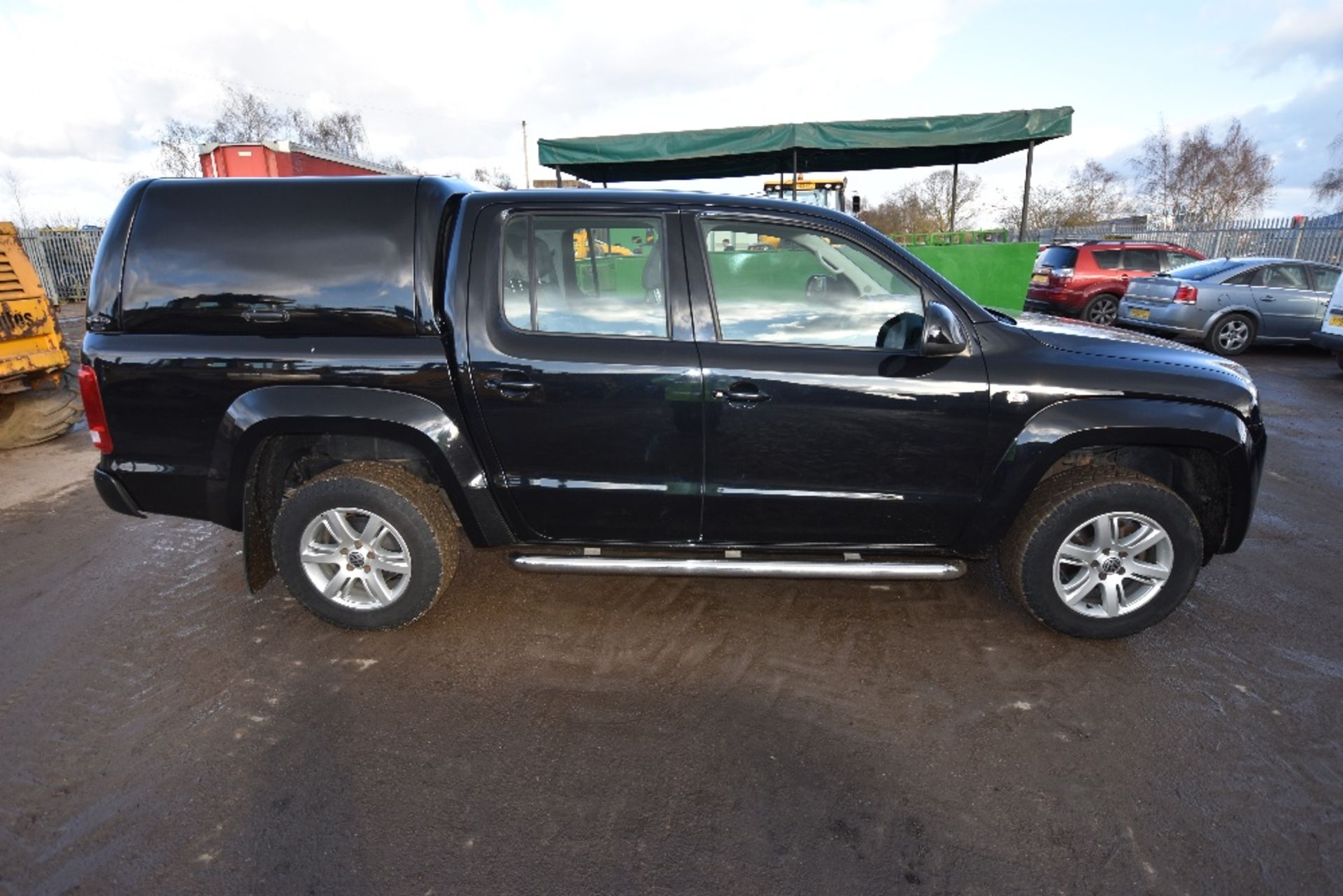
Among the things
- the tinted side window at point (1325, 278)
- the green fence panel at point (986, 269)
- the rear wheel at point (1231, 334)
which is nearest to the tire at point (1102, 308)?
the rear wheel at point (1231, 334)

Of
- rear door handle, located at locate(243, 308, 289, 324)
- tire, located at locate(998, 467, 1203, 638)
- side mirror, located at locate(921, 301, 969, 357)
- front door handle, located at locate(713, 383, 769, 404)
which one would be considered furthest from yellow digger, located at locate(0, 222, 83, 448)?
tire, located at locate(998, 467, 1203, 638)

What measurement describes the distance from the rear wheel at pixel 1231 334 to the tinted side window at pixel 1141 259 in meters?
2.18

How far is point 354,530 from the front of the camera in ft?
A: 10.5

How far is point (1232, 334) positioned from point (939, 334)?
1029cm

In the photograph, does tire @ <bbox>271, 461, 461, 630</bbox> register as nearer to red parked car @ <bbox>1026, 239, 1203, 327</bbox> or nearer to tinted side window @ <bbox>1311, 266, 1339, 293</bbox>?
red parked car @ <bbox>1026, 239, 1203, 327</bbox>

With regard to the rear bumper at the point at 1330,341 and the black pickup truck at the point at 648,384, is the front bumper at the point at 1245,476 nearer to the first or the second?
the black pickup truck at the point at 648,384

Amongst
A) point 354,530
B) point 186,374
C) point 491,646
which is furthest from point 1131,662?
point 186,374

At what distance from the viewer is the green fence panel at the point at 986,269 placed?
373 inches

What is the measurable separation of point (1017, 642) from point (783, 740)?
1255mm

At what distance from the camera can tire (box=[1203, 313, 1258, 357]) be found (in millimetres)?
10156

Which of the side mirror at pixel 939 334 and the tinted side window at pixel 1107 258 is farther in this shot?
the tinted side window at pixel 1107 258

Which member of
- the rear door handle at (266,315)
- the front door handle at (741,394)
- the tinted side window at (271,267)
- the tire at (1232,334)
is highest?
the tinted side window at (271,267)

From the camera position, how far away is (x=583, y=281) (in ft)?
10.2

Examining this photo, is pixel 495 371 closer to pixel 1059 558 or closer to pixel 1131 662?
pixel 1059 558
